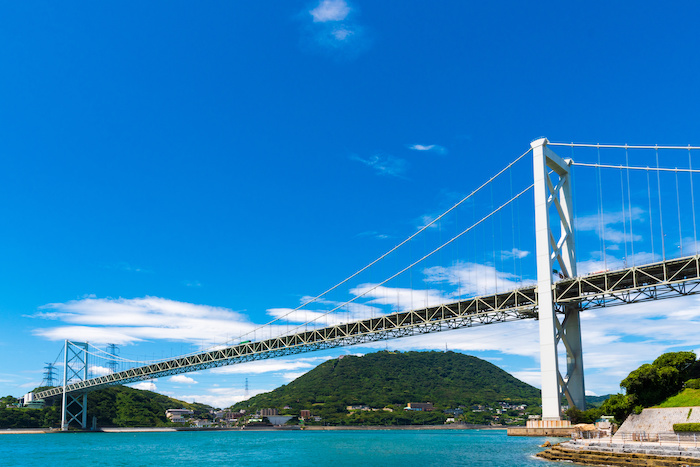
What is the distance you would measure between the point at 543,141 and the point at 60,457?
138ft

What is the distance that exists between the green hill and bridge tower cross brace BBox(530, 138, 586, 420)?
4474 inches

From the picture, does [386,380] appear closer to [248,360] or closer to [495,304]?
[248,360]

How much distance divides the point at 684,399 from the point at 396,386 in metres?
152

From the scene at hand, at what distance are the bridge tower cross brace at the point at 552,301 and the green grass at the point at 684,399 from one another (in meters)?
6.38

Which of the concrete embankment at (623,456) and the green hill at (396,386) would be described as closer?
the concrete embankment at (623,456)

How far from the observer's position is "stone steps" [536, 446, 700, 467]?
69.1ft

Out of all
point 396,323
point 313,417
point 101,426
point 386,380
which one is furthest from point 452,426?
point 396,323

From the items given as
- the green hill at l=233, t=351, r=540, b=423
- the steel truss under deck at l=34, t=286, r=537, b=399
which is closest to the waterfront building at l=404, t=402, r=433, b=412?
the green hill at l=233, t=351, r=540, b=423

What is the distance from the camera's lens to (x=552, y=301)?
3559 cm

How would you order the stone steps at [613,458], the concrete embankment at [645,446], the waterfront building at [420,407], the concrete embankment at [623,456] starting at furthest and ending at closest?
the waterfront building at [420,407]
the concrete embankment at [645,446]
the concrete embankment at [623,456]
the stone steps at [613,458]

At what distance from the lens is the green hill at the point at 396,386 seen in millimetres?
158625

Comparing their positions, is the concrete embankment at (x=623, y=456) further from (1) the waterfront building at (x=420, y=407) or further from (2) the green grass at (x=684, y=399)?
(1) the waterfront building at (x=420, y=407)

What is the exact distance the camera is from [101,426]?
10375 cm

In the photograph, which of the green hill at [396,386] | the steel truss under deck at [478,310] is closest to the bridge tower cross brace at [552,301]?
the steel truss under deck at [478,310]
